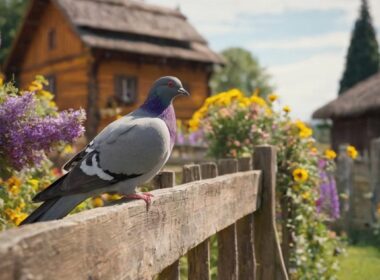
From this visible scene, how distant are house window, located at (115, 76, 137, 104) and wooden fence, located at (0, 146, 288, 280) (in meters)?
15.8

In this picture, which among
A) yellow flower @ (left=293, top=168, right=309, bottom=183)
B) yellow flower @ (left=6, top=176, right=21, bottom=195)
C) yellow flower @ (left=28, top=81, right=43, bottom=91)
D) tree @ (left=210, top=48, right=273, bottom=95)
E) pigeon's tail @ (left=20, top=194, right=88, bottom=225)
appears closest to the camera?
pigeon's tail @ (left=20, top=194, right=88, bottom=225)

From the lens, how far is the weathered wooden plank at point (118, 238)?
1.21 metres

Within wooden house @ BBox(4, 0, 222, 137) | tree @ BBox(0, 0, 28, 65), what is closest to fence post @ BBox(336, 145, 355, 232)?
wooden house @ BBox(4, 0, 222, 137)

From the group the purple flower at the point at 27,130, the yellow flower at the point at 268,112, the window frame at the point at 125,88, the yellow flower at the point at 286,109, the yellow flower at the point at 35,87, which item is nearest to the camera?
the purple flower at the point at 27,130

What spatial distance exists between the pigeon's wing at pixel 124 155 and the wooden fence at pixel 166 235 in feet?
0.53

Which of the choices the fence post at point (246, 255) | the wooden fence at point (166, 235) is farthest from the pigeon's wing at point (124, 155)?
the fence post at point (246, 255)

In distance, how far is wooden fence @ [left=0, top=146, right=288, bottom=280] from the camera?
1256 millimetres

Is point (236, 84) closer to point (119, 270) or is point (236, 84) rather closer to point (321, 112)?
point (321, 112)

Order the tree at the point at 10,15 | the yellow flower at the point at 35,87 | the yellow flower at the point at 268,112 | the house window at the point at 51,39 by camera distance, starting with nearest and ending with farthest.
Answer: the yellow flower at the point at 35,87 < the yellow flower at the point at 268,112 < the house window at the point at 51,39 < the tree at the point at 10,15

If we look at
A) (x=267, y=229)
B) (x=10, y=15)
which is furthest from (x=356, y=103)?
(x=10, y=15)

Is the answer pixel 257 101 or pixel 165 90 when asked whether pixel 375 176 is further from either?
pixel 165 90

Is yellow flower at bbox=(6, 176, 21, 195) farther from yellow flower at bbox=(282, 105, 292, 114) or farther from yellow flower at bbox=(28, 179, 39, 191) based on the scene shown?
yellow flower at bbox=(282, 105, 292, 114)

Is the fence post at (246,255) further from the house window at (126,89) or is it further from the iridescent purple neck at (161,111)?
the house window at (126,89)

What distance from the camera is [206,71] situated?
21.9m
